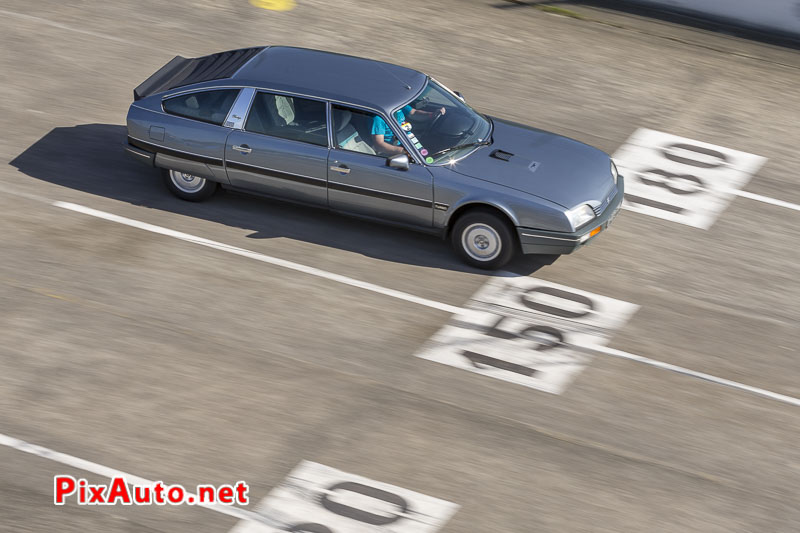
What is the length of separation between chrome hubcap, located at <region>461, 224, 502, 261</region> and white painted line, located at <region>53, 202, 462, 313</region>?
0.79 metres

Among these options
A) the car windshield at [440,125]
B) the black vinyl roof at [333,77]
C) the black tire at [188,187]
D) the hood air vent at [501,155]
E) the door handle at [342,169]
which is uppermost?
the black vinyl roof at [333,77]

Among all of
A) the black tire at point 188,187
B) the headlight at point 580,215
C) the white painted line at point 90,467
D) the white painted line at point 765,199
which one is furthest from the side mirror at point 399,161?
the white painted line at point 765,199

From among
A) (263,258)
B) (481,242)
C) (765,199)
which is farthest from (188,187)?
(765,199)

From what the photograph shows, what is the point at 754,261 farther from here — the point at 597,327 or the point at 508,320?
the point at 508,320

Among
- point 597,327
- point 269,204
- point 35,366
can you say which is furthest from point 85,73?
point 597,327

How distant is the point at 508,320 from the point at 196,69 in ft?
15.6

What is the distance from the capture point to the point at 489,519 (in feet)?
26.1

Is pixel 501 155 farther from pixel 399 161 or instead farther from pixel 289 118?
pixel 289 118

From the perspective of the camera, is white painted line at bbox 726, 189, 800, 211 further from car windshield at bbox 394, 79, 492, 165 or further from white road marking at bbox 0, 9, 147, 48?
white road marking at bbox 0, 9, 147, 48

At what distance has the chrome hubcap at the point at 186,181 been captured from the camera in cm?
1193

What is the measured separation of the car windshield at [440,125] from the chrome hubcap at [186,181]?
254 cm

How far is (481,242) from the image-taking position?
10.9m

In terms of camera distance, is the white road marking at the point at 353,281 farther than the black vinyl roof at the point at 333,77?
No

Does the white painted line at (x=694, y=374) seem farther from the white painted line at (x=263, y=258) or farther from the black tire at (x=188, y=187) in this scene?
the black tire at (x=188, y=187)
